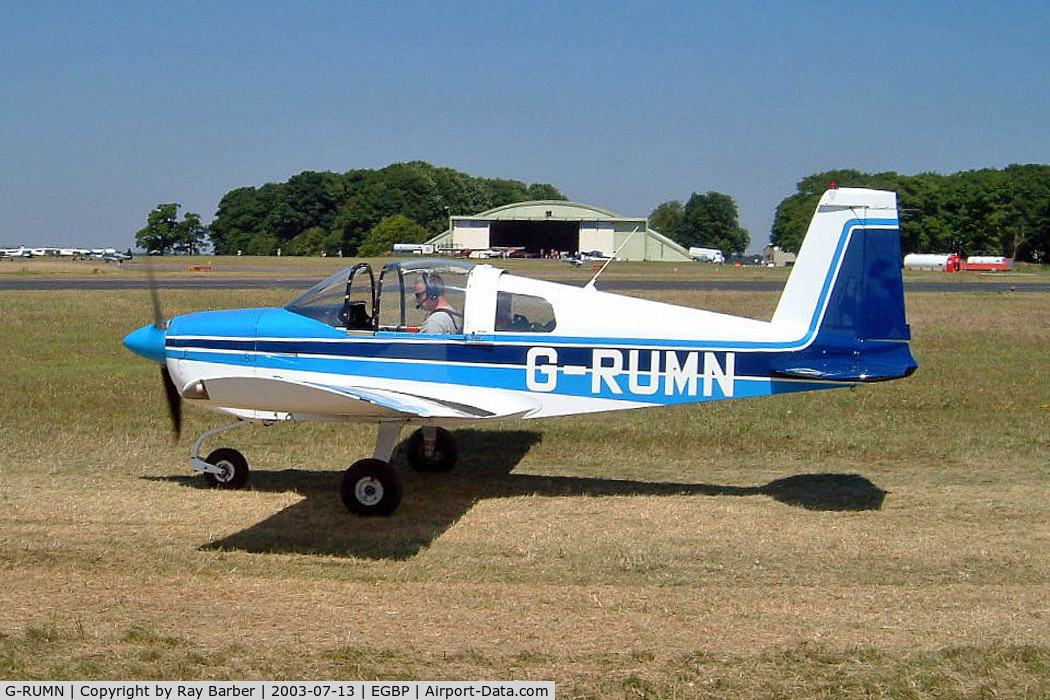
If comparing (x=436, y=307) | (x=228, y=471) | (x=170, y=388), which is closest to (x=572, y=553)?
(x=436, y=307)

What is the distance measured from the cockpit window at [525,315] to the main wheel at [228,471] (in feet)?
8.59

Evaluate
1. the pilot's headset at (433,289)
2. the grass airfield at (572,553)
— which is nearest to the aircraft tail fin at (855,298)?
the grass airfield at (572,553)

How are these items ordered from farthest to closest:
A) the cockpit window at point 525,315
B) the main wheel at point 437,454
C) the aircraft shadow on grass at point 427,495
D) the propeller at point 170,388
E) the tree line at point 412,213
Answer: the tree line at point 412,213 < the main wheel at point 437,454 < the propeller at point 170,388 < the cockpit window at point 525,315 < the aircraft shadow on grass at point 427,495

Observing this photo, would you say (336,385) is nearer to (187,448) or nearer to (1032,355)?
(187,448)

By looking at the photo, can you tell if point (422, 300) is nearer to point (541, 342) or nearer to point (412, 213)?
point (541, 342)

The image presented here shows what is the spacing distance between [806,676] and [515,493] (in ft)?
13.8

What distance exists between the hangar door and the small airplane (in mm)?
64600

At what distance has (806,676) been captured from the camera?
192 inches

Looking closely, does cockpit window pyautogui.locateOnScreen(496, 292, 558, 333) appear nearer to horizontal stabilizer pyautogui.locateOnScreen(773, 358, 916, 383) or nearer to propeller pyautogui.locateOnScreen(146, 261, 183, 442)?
horizontal stabilizer pyautogui.locateOnScreen(773, 358, 916, 383)

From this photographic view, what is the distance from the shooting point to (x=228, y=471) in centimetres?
884

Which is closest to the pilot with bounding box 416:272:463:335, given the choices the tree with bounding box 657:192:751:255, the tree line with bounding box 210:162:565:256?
the tree line with bounding box 210:162:565:256

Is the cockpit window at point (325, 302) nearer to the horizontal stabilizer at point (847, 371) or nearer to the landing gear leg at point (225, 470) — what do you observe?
the landing gear leg at point (225, 470)

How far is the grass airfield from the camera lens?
198 inches

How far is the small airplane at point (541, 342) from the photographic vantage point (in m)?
8.02
